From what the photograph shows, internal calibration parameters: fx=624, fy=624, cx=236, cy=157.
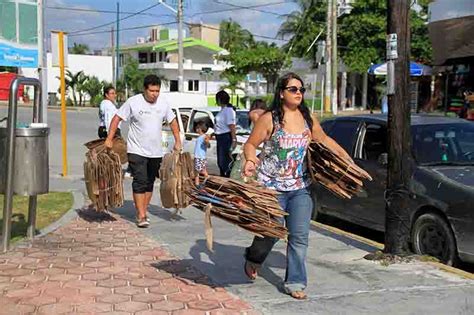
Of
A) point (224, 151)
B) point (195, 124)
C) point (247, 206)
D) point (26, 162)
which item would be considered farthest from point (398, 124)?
point (195, 124)

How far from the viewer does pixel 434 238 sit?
639cm

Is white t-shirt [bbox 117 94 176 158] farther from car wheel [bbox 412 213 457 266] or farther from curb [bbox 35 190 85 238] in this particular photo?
car wheel [bbox 412 213 457 266]

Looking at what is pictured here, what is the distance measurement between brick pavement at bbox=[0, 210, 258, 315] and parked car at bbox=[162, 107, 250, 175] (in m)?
5.52

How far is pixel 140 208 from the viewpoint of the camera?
7.66 meters

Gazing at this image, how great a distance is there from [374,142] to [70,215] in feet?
13.3

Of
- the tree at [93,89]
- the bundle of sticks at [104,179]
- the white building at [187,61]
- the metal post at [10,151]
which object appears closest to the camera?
the metal post at [10,151]

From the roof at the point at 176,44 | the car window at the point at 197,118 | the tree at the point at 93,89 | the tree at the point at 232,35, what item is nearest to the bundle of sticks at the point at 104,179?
the car window at the point at 197,118

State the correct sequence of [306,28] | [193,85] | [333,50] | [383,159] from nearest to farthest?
1. [383,159]
2. [333,50]
3. [306,28]
4. [193,85]

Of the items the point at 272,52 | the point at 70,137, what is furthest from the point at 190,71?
the point at 70,137

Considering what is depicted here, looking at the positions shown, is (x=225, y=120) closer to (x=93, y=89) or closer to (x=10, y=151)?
(x=10, y=151)

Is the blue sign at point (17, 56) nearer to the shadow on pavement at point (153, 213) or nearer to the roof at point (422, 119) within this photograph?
the shadow on pavement at point (153, 213)

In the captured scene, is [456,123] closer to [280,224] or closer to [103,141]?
[280,224]

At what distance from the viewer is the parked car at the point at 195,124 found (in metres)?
12.5

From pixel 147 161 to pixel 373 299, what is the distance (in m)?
3.57
